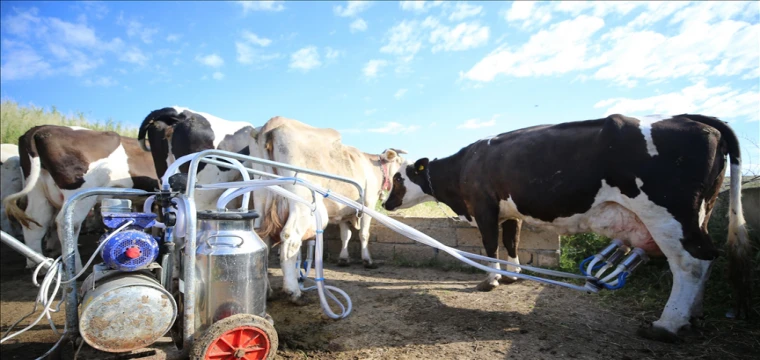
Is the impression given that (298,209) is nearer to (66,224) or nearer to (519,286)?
(66,224)

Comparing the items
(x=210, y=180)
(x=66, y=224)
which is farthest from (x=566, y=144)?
(x=210, y=180)

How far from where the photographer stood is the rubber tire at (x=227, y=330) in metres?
2.10

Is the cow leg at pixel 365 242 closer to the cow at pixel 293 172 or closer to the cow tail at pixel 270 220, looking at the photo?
the cow at pixel 293 172

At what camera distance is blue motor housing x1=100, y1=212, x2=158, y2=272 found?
2115 mm

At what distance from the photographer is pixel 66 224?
2037 mm

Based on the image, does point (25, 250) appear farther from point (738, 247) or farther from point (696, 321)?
point (738, 247)

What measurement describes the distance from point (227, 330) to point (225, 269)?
349 mm

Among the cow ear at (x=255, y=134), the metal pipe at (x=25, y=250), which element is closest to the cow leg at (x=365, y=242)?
the cow ear at (x=255, y=134)

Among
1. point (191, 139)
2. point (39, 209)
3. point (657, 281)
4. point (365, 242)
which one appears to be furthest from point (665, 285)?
point (39, 209)

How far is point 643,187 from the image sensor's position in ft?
10.1

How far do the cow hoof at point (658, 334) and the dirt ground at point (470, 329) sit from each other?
0.15 feet

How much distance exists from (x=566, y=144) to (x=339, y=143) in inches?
99.6

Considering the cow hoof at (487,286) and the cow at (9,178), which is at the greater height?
the cow at (9,178)

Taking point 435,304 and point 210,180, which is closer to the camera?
point 435,304
